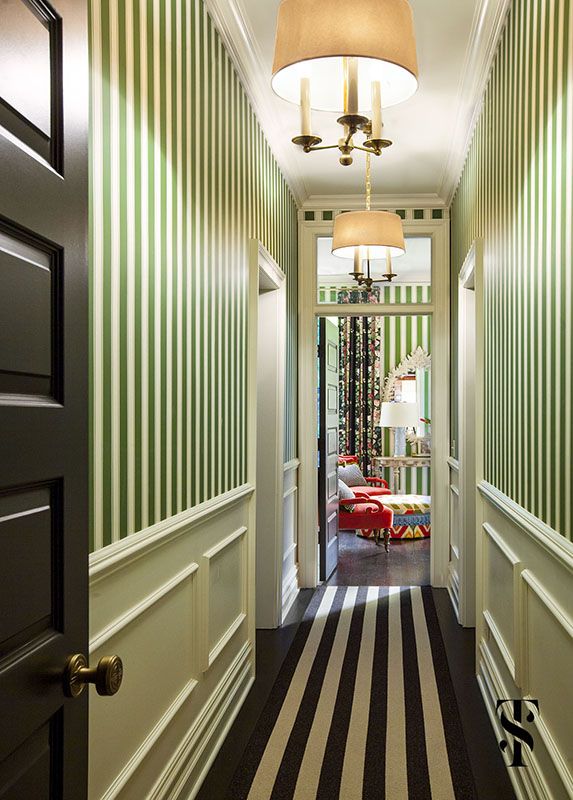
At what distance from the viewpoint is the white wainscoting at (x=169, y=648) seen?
185 centimetres

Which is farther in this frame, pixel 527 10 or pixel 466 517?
pixel 466 517

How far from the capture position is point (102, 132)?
183 cm

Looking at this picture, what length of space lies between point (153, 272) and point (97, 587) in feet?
3.04

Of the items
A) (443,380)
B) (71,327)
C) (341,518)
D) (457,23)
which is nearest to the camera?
(71,327)

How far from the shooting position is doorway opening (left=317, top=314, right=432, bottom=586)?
6.90m

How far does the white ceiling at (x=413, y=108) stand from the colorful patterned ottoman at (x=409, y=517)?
337 cm

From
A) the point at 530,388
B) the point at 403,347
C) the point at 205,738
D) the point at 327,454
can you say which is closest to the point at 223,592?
the point at 205,738

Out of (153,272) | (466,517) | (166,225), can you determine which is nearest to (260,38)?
(166,225)

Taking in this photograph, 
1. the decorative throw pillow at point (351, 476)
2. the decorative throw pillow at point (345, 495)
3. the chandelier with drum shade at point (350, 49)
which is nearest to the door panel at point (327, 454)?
the decorative throw pillow at point (345, 495)

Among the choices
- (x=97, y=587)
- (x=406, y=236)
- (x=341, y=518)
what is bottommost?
(x=341, y=518)

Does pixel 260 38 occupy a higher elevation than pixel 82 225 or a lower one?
higher

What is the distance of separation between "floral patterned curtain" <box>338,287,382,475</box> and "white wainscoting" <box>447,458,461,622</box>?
3884 mm

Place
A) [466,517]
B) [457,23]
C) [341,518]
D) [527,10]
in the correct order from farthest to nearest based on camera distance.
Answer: [341,518], [466,517], [457,23], [527,10]

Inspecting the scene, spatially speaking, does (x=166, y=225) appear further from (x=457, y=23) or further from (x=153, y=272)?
(x=457, y=23)
